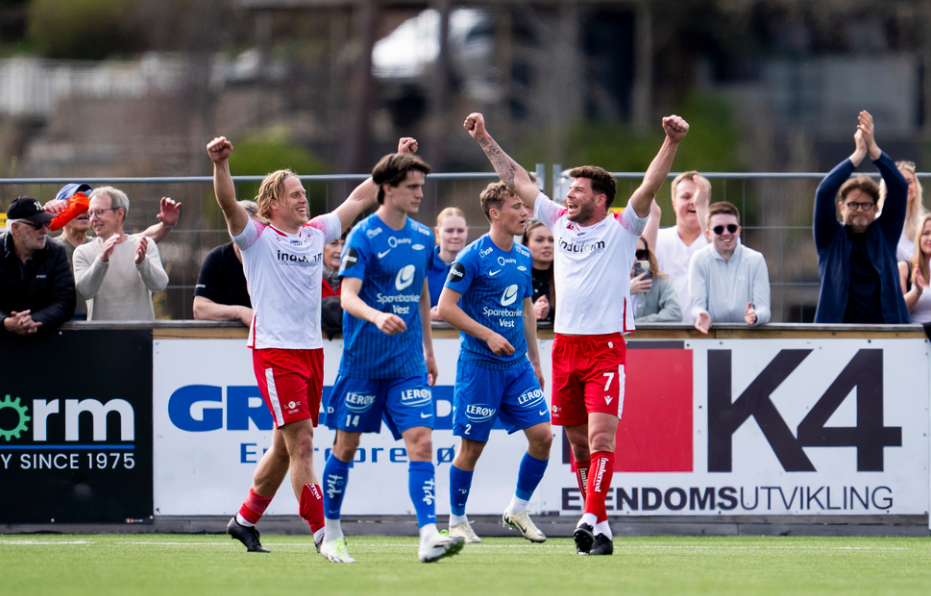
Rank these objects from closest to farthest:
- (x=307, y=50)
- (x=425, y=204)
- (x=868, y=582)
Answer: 1. (x=868, y=582)
2. (x=425, y=204)
3. (x=307, y=50)

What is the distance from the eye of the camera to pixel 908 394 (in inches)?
361

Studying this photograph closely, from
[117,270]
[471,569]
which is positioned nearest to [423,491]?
[471,569]

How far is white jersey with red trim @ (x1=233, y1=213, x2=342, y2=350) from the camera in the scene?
7168 mm

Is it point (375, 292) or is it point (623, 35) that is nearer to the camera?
point (375, 292)

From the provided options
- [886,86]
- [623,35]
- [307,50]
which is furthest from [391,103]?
[886,86]

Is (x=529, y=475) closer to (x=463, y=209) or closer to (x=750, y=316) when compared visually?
(x=750, y=316)

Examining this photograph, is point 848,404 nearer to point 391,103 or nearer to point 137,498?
point 137,498

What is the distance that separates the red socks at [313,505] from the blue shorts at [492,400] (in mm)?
1195

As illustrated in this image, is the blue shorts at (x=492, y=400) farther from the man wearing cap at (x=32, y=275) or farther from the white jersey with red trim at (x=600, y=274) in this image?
the man wearing cap at (x=32, y=275)

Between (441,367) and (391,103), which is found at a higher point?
(391,103)

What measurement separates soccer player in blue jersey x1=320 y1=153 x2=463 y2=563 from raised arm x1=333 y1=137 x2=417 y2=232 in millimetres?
575

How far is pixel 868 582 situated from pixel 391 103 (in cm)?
2637

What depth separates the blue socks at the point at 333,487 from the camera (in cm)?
692

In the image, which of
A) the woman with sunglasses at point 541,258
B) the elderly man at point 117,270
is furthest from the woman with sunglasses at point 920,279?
the elderly man at point 117,270
